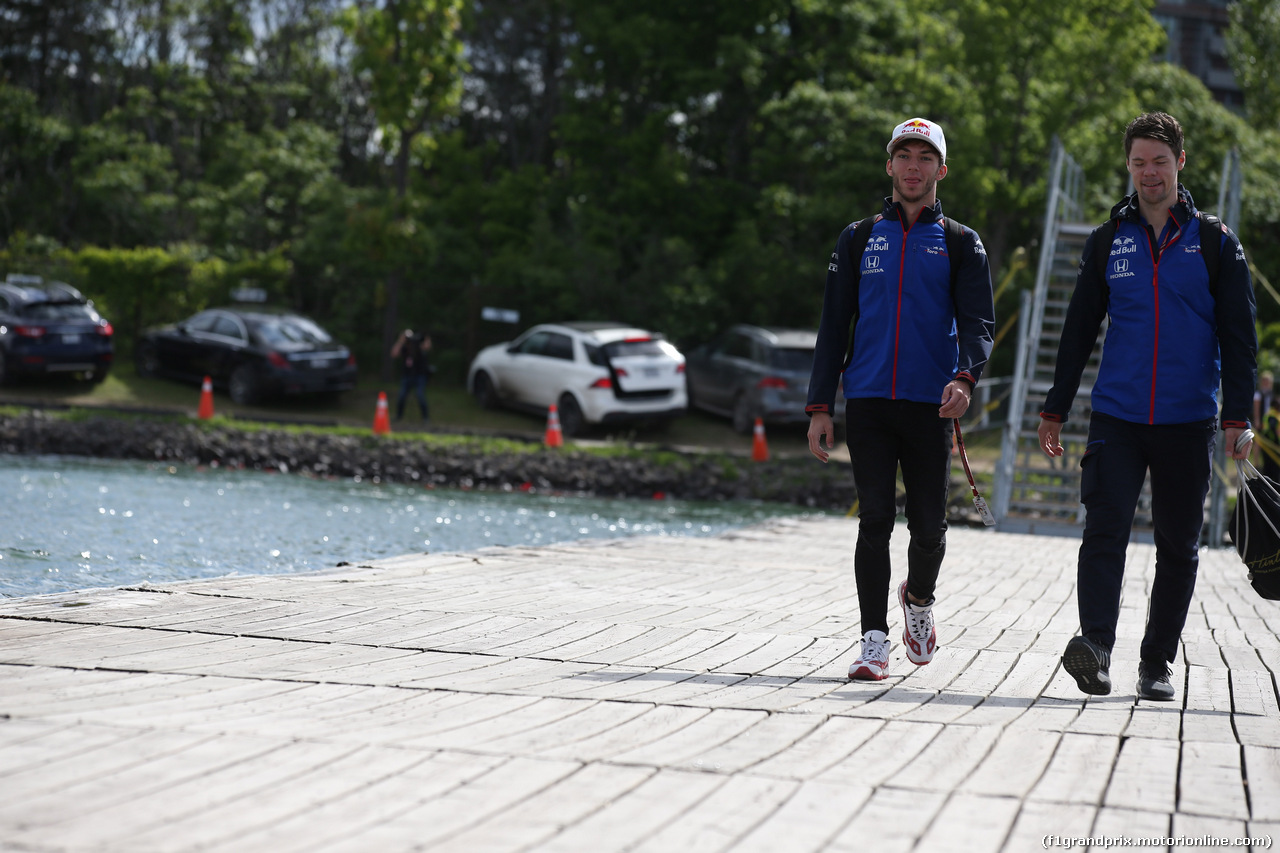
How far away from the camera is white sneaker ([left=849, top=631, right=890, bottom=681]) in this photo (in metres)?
5.14

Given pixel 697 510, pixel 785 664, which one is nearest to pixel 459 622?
pixel 785 664

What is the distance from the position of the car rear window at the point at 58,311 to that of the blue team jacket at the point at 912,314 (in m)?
23.1

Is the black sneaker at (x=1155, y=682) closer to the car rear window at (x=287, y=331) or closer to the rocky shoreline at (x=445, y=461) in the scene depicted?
the rocky shoreline at (x=445, y=461)

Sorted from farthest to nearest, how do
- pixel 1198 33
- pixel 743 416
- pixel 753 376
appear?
pixel 1198 33 < pixel 743 416 < pixel 753 376

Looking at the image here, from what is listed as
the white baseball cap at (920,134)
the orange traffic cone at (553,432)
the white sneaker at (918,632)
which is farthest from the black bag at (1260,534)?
the orange traffic cone at (553,432)

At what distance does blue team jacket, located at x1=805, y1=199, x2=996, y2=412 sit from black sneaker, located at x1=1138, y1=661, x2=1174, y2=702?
120cm

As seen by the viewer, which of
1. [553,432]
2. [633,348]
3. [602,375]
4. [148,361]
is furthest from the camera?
[148,361]

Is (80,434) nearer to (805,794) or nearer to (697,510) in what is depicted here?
(697,510)

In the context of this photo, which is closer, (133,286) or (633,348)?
(633,348)

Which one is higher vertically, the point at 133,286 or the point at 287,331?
the point at 133,286

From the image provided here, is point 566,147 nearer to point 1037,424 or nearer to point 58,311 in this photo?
point 58,311

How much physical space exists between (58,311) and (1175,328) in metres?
24.2

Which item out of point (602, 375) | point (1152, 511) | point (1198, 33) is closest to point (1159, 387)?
point (1152, 511)

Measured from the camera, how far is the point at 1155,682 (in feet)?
16.5
